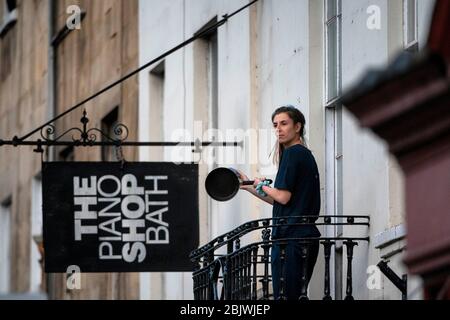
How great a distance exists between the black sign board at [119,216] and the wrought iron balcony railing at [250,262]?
4.69 feet

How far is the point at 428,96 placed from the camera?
12484mm

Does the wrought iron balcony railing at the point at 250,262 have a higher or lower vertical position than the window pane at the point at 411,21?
lower

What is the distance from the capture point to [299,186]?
18688 millimetres

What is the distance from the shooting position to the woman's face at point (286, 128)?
61.1 feet

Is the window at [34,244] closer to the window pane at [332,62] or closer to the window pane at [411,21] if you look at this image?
the window pane at [332,62]

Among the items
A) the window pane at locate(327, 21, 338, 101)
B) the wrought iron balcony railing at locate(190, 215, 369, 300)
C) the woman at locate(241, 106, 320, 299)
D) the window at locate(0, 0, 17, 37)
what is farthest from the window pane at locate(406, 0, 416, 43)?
the window at locate(0, 0, 17, 37)

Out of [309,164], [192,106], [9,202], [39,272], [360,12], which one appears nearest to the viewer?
[309,164]

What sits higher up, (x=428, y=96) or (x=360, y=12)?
(x=360, y=12)

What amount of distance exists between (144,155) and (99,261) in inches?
267

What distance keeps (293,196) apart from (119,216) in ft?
15.5

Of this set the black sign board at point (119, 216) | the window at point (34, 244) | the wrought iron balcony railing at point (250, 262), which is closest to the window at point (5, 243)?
the window at point (34, 244)
